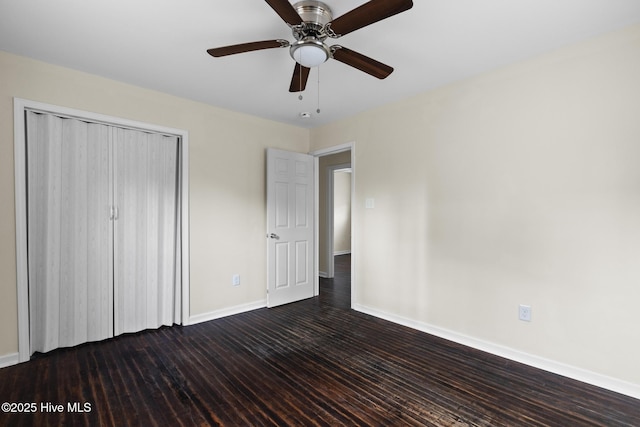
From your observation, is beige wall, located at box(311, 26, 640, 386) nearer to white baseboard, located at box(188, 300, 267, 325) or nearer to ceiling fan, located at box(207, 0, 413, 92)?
ceiling fan, located at box(207, 0, 413, 92)

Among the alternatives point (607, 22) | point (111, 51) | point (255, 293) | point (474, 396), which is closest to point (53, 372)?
point (255, 293)

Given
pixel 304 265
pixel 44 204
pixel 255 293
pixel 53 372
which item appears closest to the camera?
pixel 53 372

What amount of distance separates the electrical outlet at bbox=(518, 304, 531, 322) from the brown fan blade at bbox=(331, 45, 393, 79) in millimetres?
2137

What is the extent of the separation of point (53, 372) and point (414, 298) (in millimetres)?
3167

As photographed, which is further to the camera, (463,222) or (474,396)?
(463,222)

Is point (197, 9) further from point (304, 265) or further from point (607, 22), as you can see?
point (304, 265)

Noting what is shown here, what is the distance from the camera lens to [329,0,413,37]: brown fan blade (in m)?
1.45

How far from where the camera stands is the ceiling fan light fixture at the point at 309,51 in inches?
71.1

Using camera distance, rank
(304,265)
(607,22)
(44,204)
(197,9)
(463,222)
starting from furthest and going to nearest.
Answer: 1. (304,265)
2. (463,222)
3. (44,204)
4. (607,22)
5. (197,9)

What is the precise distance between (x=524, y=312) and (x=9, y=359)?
13.5 feet

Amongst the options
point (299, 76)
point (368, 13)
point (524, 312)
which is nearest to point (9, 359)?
point (299, 76)

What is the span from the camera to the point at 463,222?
9.30ft

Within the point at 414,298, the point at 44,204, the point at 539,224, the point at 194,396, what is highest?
the point at 44,204

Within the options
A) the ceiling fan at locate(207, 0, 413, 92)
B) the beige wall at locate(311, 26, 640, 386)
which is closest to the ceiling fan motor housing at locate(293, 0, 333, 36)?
the ceiling fan at locate(207, 0, 413, 92)
